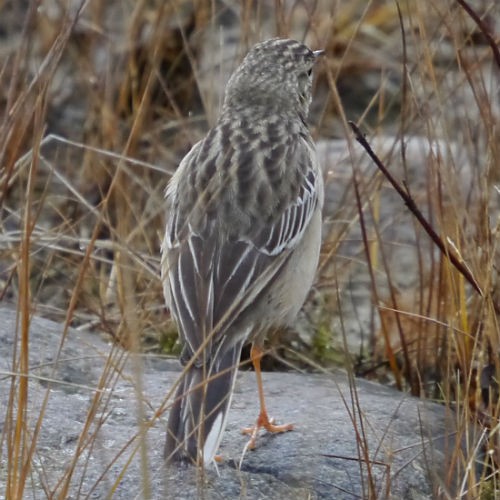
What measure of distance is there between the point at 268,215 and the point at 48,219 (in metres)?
2.98

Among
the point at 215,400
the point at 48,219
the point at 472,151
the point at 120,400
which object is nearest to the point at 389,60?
the point at 48,219

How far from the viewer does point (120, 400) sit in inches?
170

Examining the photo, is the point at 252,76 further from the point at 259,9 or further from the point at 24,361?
the point at 24,361

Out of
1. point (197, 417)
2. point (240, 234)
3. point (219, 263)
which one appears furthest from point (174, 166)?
point (197, 417)

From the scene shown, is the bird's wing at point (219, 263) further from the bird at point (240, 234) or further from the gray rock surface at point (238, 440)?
the gray rock surface at point (238, 440)

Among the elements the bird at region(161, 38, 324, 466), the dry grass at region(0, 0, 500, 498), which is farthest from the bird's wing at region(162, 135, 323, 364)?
the dry grass at region(0, 0, 500, 498)

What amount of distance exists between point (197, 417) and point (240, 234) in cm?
79

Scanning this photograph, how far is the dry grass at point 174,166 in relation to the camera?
12.9 ft

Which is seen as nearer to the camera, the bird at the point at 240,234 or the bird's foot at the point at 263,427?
the bird at the point at 240,234

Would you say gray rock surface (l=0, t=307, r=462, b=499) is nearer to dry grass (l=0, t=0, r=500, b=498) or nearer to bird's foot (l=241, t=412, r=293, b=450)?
bird's foot (l=241, t=412, r=293, b=450)

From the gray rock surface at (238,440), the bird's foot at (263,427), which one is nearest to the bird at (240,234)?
the bird's foot at (263,427)

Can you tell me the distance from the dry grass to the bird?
0.60 ft

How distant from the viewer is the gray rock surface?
11.8ft

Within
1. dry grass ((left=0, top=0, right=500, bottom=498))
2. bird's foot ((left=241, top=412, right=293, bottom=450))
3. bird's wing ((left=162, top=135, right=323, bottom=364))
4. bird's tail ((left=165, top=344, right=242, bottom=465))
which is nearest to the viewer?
bird's tail ((left=165, top=344, right=242, bottom=465))
